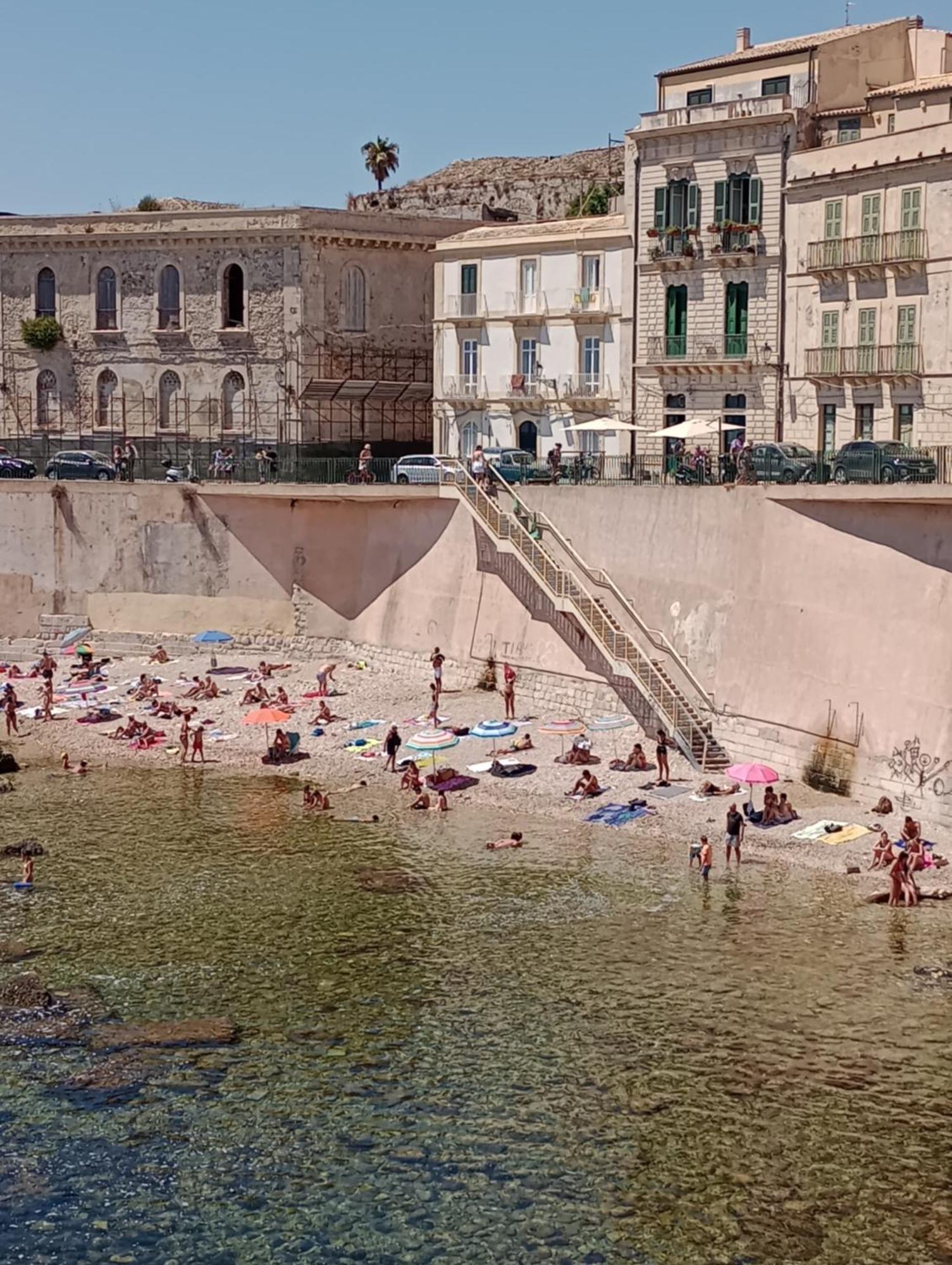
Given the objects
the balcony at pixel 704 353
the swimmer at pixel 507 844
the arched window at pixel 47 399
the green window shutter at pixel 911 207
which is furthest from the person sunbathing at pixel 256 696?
the arched window at pixel 47 399

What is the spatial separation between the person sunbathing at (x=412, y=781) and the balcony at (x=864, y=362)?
15.1m

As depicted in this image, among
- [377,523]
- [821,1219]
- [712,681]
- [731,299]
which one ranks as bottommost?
[821,1219]

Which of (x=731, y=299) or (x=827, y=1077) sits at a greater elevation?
(x=731, y=299)

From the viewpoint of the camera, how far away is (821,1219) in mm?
17578

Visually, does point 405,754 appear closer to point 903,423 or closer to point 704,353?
point 903,423

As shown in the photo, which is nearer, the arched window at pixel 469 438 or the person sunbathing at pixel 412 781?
the person sunbathing at pixel 412 781

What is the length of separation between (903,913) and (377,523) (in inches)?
833

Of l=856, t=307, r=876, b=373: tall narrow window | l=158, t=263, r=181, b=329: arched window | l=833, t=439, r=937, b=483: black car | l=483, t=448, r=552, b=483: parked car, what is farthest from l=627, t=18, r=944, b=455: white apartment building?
l=158, t=263, r=181, b=329: arched window

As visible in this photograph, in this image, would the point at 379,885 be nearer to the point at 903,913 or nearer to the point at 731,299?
the point at 903,913

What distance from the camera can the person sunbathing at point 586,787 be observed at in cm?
3278

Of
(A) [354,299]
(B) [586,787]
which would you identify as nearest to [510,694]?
(B) [586,787]

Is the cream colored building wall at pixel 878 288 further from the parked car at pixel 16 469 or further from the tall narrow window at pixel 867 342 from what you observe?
the parked car at pixel 16 469

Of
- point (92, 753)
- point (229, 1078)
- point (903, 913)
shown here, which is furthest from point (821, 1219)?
point (92, 753)

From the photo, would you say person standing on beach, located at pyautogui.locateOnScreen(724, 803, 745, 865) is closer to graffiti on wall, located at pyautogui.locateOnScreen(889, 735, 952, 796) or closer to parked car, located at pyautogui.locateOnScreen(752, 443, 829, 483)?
graffiti on wall, located at pyautogui.locateOnScreen(889, 735, 952, 796)
